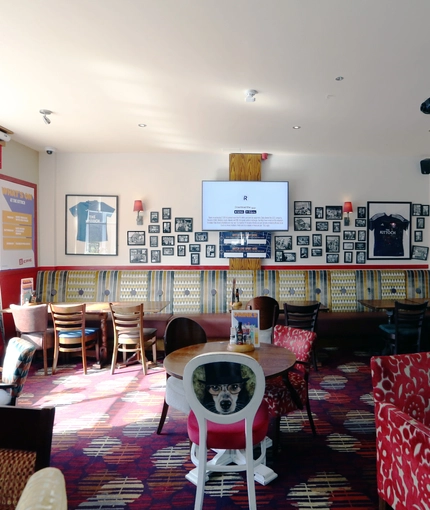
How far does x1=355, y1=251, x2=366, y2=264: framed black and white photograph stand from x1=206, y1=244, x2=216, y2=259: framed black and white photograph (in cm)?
253

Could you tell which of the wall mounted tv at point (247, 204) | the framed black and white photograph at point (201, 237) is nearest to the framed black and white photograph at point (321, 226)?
the wall mounted tv at point (247, 204)

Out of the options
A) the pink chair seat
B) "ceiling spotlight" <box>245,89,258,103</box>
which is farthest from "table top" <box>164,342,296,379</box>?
"ceiling spotlight" <box>245,89,258,103</box>

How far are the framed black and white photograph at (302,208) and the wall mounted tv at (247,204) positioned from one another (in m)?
0.29

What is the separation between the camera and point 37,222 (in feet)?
19.9

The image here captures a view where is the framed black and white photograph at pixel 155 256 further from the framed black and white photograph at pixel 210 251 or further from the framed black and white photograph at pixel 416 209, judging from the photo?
the framed black and white photograph at pixel 416 209

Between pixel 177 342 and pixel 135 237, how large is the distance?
3.23 meters

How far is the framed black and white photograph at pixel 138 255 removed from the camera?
20.3 feet

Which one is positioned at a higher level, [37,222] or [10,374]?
[37,222]

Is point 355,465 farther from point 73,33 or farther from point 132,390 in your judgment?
point 73,33

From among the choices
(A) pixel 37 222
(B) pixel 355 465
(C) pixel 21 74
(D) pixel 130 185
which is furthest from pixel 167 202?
(B) pixel 355 465

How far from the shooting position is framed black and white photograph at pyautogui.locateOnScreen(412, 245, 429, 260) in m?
6.35

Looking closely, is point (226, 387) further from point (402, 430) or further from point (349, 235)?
point (349, 235)

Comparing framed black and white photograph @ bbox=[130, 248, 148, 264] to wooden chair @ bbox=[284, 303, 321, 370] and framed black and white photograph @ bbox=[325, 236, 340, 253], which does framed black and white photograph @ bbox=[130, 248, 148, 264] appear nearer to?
wooden chair @ bbox=[284, 303, 321, 370]

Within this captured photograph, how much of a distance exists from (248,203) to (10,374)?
4.33 meters
